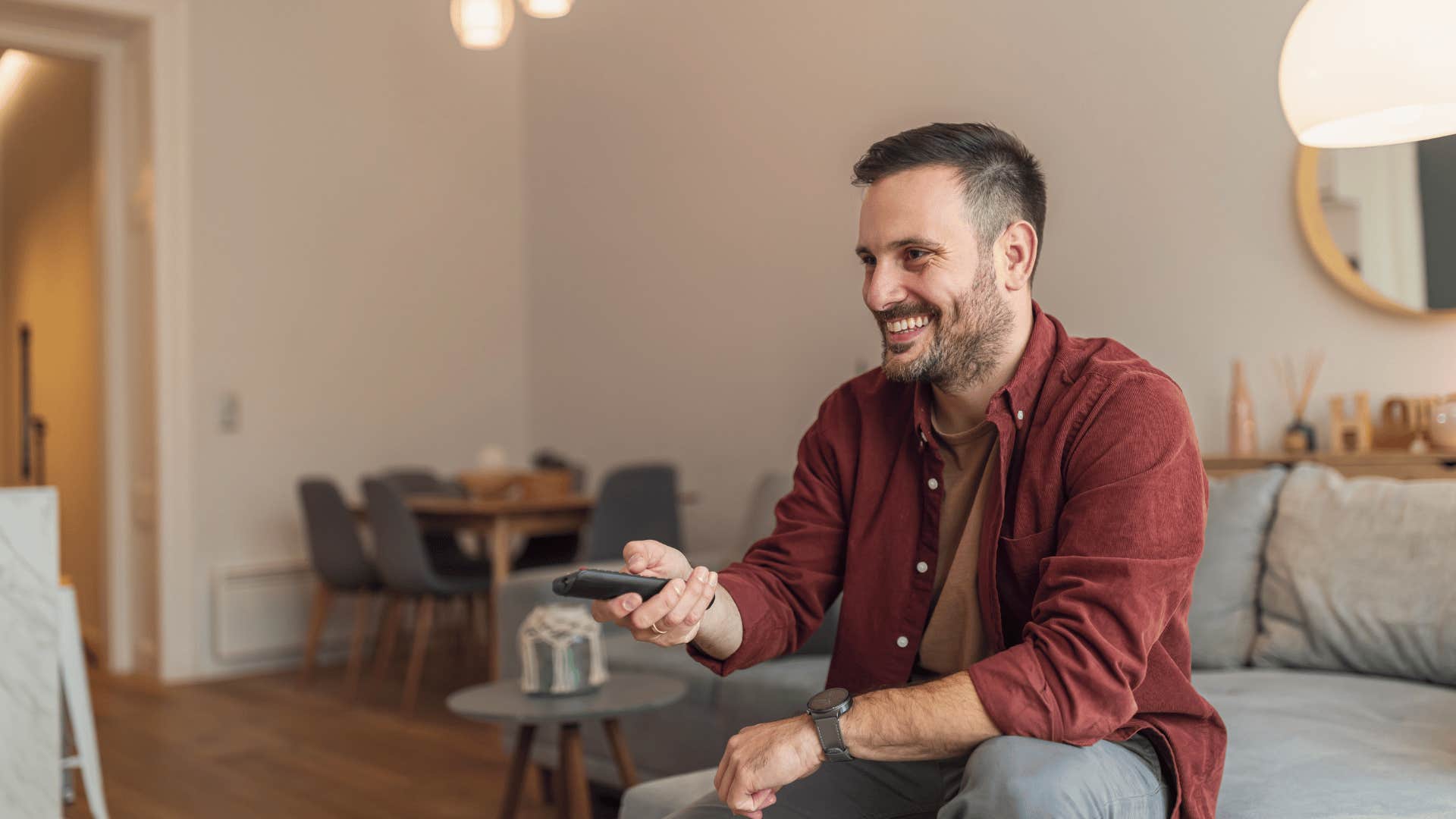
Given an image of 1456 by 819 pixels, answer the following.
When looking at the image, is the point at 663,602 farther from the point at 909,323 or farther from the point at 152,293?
the point at 152,293

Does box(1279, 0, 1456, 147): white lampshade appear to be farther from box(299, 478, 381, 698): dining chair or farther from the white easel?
box(299, 478, 381, 698): dining chair

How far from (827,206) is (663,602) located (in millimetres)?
3556

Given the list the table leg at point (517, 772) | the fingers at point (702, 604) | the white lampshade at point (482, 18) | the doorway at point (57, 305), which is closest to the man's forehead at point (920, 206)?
the fingers at point (702, 604)

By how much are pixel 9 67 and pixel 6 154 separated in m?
0.65

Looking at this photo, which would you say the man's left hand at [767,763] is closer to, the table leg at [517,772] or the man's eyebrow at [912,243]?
the man's eyebrow at [912,243]

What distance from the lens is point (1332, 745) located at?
1930 mm

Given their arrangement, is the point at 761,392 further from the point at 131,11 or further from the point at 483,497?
the point at 131,11

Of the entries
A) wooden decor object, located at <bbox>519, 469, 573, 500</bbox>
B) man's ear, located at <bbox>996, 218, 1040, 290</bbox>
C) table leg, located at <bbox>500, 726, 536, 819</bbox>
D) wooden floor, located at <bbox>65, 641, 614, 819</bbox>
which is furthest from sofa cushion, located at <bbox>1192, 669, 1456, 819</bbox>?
wooden decor object, located at <bbox>519, 469, 573, 500</bbox>

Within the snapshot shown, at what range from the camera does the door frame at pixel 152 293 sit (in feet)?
16.8

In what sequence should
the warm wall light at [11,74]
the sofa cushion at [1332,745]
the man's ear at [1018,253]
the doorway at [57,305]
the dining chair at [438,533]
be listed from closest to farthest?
the man's ear at [1018,253], the sofa cushion at [1332,745], the dining chair at [438,533], the doorway at [57,305], the warm wall light at [11,74]

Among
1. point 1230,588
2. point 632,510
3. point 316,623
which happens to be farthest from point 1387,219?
point 316,623

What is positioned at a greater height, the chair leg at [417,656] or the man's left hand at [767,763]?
the man's left hand at [767,763]

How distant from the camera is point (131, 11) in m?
5.08

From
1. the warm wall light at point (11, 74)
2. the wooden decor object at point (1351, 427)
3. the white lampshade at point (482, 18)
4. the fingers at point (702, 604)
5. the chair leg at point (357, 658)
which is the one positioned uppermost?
the warm wall light at point (11, 74)
